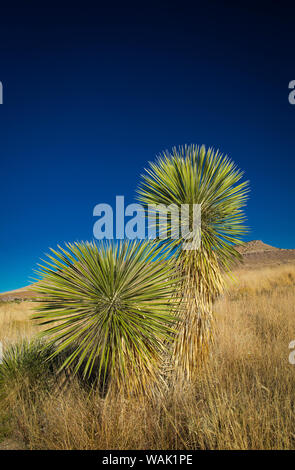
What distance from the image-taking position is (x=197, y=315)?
12.3ft

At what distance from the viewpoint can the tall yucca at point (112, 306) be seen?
279 centimetres

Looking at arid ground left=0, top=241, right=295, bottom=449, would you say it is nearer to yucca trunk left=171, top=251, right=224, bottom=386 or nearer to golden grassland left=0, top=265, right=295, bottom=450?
golden grassland left=0, top=265, right=295, bottom=450

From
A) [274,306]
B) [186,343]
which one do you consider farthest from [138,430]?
[274,306]

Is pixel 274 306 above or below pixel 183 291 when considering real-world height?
below

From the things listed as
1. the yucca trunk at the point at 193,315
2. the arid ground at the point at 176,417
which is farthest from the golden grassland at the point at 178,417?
the yucca trunk at the point at 193,315

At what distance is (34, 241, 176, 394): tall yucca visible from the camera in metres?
2.79

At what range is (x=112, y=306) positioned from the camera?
2.88 metres

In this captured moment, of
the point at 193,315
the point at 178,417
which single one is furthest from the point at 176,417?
the point at 193,315

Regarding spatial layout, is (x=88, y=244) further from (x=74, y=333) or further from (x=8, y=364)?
(x=8, y=364)

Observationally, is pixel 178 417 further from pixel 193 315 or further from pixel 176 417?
pixel 193 315
